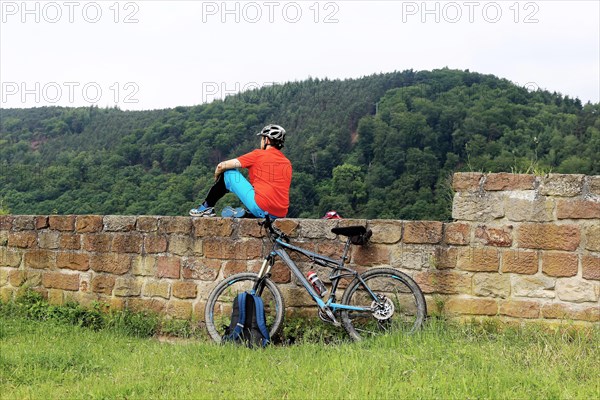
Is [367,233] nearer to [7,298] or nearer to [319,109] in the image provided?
[7,298]

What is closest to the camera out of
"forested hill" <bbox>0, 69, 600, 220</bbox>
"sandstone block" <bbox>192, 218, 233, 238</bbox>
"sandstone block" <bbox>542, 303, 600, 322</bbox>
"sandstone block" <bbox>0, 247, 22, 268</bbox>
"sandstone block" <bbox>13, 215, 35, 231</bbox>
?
"sandstone block" <bbox>542, 303, 600, 322</bbox>

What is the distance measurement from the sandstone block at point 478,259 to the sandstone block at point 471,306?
0.81ft

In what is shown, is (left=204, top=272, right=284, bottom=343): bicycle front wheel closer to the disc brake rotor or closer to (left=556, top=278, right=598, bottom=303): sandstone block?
the disc brake rotor

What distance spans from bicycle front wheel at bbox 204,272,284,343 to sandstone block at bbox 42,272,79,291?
70.0 inches

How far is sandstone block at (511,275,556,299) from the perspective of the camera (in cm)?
505

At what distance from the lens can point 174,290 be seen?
6059 millimetres

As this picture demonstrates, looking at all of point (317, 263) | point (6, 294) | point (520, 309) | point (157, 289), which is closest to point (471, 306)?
point (520, 309)

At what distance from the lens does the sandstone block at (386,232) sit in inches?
213

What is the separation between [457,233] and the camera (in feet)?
17.3

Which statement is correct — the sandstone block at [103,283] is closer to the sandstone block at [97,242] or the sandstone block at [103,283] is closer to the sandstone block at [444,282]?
the sandstone block at [97,242]

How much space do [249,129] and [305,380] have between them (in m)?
22.4

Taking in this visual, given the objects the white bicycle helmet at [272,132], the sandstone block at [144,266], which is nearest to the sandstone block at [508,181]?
the white bicycle helmet at [272,132]

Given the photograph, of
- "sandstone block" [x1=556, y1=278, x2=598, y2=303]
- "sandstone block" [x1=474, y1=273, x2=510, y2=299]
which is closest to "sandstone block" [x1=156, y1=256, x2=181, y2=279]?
"sandstone block" [x1=474, y1=273, x2=510, y2=299]

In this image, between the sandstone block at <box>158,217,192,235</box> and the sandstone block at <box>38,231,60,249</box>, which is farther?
the sandstone block at <box>38,231,60,249</box>
